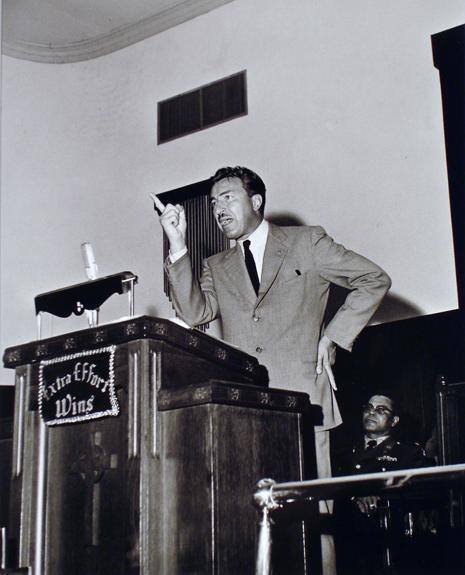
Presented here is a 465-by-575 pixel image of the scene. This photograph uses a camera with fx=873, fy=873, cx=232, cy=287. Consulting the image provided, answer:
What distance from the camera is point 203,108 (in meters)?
6.54

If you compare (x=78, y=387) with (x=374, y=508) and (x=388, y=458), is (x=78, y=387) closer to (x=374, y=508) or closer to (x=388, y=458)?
(x=374, y=508)

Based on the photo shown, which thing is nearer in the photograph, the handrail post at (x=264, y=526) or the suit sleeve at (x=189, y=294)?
the handrail post at (x=264, y=526)

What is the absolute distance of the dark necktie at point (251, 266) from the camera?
3.77 m

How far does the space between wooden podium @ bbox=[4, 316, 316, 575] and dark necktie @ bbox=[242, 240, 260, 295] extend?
2.00 feet

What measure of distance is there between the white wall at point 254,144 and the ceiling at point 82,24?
0.09 metres

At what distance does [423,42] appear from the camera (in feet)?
17.6

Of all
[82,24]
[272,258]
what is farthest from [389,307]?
[82,24]

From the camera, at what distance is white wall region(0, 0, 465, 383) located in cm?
529

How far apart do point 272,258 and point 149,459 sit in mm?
1212

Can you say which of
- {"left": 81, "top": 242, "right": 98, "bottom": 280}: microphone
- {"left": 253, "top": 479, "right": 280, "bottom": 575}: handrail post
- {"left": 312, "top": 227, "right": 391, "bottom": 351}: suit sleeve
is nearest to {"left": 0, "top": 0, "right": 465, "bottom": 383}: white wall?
{"left": 312, "top": 227, "right": 391, "bottom": 351}: suit sleeve

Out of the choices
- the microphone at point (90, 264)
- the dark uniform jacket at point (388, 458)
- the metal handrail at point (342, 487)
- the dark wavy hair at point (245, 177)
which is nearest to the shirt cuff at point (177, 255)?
the microphone at point (90, 264)

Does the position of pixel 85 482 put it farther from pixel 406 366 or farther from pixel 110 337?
pixel 406 366

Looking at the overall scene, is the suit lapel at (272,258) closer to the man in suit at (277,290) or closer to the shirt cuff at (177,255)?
the man in suit at (277,290)

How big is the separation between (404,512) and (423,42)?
3.02 meters
